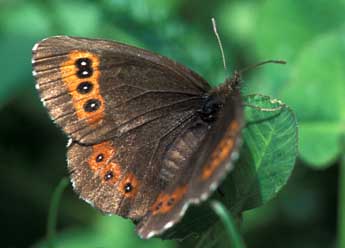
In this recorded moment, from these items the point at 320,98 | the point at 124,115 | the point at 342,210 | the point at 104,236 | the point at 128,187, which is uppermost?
the point at 124,115

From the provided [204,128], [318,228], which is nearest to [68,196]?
[318,228]

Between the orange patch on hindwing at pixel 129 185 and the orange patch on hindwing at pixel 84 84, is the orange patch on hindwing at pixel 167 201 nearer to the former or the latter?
the orange patch on hindwing at pixel 129 185

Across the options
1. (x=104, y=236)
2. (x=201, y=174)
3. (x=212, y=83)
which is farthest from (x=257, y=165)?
(x=104, y=236)

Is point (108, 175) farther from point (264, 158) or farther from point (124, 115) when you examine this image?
point (264, 158)

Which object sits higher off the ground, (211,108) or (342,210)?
(211,108)

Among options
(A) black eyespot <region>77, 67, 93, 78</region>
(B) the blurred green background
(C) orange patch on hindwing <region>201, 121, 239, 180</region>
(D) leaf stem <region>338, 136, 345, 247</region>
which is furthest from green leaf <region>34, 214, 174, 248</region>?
(C) orange patch on hindwing <region>201, 121, 239, 180</region>

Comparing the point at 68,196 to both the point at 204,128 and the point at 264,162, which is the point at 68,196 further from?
the point at 264,162

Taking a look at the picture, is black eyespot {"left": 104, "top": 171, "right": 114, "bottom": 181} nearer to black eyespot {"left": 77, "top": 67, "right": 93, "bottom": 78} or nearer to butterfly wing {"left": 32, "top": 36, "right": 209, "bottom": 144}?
butterfly wing {"left": 32, "top": 36, "right": 209, "bottom": 144}

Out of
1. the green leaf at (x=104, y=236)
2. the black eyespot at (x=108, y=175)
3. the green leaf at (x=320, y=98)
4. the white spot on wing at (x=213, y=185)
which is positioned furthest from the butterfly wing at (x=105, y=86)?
the green leaf at (x=104, y=236)
